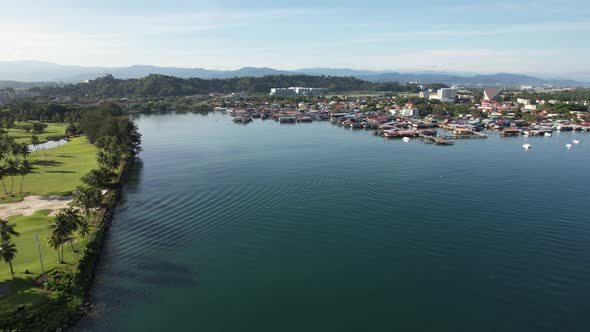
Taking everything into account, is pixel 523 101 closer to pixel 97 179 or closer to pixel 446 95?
pixel 446 95

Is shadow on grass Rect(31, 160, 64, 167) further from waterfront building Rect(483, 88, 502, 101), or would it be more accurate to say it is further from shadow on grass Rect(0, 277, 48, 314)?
waterfront building Rect(483, 88, 502, 101)

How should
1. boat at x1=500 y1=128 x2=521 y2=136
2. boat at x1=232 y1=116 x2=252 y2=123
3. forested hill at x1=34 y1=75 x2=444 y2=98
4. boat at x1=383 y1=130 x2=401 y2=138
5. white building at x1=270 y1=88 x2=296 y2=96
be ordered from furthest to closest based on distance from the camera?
1. white building at x1=270 y1=88 x2=296 y2=96
2. forested hill at x1=34 y1=75 x2=444 y2=98
3. boat at x1=232 y1=116 x2=252 y2=123
4. boat at x1=500 y1=128 x2=521 y2=136
5. boat at x1=383 y1=130 x2=401 y2=138

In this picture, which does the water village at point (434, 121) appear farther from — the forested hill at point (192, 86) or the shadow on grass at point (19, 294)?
the forested hill at point (192, 86)

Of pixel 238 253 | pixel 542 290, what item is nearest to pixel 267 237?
pixel 238 253

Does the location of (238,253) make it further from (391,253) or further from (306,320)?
(391,253)

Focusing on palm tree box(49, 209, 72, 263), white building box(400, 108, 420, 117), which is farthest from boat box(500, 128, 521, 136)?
palm tree box(49, 209, 72, 263)

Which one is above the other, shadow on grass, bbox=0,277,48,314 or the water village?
the water village

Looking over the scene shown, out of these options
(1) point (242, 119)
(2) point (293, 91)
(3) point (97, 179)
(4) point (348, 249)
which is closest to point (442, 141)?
(4) point (348, 249)
